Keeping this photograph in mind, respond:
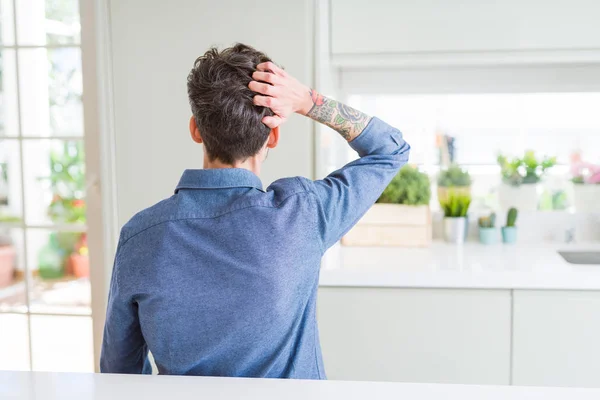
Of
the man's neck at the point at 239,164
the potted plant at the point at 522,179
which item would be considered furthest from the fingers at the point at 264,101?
the potted plant at the point at 522,179

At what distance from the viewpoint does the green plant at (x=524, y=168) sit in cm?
275

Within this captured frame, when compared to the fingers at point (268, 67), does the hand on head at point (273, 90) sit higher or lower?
lower

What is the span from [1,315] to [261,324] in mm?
2057

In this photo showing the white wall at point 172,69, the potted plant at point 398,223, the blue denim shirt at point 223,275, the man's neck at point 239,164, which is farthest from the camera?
the potted plant at point 398,223

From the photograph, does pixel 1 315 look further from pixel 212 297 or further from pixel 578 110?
pixel 578 110

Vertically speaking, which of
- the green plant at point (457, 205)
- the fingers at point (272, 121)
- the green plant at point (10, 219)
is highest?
the fingers at point (272, 121)

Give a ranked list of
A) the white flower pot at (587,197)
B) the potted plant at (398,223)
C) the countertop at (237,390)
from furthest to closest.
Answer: the white flower pot at (587,197)
the potted plant at (398,223)
the countertop at (237,390)

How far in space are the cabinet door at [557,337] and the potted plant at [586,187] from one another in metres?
0.80

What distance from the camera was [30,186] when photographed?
105 inches

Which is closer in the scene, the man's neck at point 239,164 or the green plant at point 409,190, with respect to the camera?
the man's neck at point 239,164

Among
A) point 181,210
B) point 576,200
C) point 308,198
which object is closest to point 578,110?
point 576,200

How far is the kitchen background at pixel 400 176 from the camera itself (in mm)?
2104

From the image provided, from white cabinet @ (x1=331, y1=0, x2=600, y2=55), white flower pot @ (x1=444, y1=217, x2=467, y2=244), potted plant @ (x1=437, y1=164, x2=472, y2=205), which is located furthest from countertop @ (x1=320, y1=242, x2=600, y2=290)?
white cabinet @ (x1=331, y1=0, x2=600, y2=55)

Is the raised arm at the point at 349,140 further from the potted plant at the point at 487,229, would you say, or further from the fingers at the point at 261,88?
the potted plant at the point at 487,229
